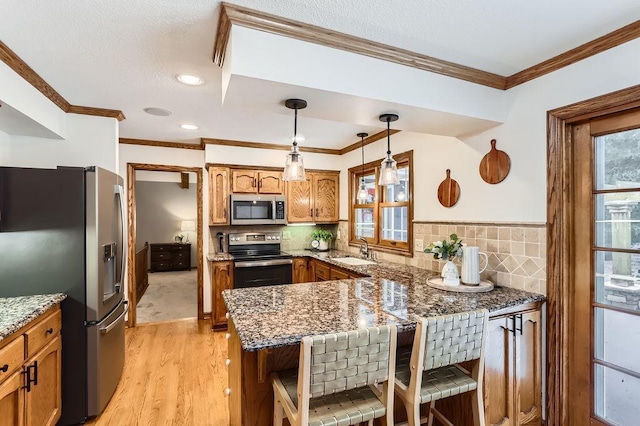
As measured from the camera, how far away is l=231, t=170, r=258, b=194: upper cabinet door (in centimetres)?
405

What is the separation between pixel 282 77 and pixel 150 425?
94.2 inches

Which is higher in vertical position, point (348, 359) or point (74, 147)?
point (74, 147)

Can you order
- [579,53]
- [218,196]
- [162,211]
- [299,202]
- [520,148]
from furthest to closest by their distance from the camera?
[162,211] → [299,202] → [218,196] → [520,148] → [579,53]

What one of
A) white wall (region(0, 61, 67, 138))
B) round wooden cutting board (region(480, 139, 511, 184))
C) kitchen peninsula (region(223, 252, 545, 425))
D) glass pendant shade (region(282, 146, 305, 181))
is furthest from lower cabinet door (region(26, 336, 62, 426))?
round wooden cutting board (region(480, 139, 511, 184))

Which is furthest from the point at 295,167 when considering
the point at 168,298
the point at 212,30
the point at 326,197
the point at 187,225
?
the point at 187,225

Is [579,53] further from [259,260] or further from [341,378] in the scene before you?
[259,260]

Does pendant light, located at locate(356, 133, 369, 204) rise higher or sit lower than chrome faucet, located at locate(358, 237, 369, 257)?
higher

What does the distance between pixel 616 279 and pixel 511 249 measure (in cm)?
55

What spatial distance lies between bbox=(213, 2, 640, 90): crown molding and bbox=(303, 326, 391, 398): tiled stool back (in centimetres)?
140

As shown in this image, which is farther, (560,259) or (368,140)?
(368,140)


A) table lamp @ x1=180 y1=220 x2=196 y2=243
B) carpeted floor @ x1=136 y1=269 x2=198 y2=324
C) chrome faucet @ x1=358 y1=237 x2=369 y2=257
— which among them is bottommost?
carpeted floor @ x1=136 y1=269 x2=198 y2=324

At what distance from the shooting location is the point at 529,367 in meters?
1.94

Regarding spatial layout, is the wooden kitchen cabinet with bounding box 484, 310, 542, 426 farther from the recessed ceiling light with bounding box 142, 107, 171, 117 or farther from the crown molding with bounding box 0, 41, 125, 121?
the crown molding with bounding box 0, 41, 125, 121

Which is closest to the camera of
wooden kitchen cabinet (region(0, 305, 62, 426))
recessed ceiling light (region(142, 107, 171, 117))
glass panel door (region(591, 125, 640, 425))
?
wooden kitchen cabinet (region(0, 305, 62, 426))
